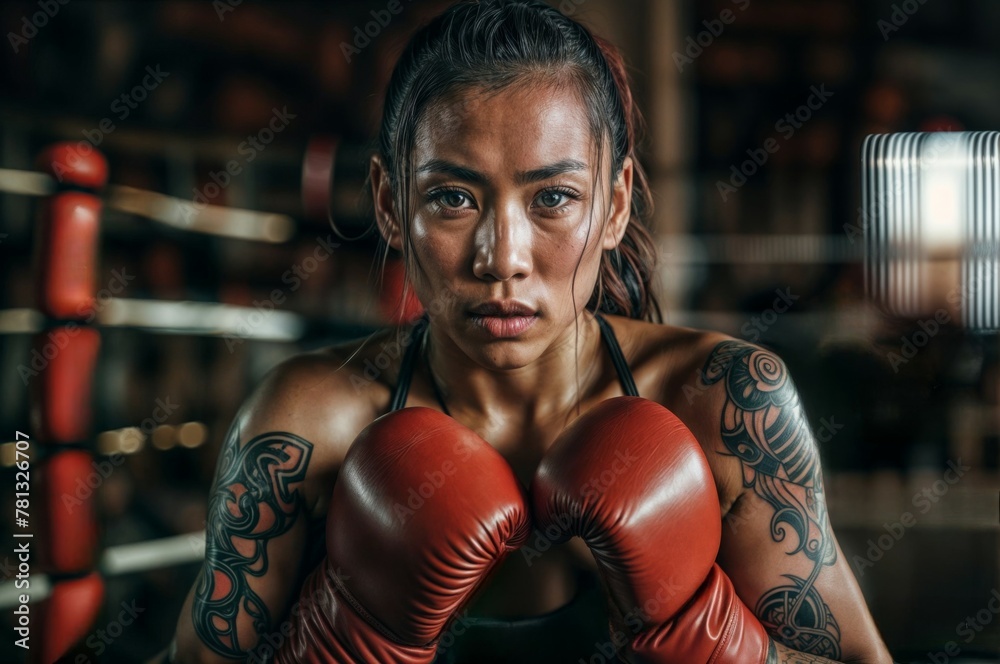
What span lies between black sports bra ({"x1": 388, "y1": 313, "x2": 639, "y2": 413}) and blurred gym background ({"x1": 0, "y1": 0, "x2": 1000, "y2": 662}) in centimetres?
105

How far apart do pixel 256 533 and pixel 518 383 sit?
471 mm

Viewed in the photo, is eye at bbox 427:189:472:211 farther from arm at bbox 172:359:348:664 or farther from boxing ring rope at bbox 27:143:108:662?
boxing ring rope at bbox 27:143:108:662

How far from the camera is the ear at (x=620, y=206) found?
4.26 ft

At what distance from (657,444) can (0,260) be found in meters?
2.39

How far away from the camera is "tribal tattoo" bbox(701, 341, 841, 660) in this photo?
1.12 m

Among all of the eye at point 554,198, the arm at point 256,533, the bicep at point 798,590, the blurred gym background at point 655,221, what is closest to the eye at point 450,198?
the eye at point 554,198

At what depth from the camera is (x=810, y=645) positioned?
112cm

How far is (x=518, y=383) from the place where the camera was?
1.35 m

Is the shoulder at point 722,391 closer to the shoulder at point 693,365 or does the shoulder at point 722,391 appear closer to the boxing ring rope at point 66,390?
the shoulder at point 693,365

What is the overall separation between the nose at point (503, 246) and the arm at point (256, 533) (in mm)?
376

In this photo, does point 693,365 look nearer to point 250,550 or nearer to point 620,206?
point 620,206

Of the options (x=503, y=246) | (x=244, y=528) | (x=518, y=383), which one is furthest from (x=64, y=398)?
(x=503, y=246)

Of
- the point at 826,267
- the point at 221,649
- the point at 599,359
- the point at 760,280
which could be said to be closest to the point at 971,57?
the point at 826,267

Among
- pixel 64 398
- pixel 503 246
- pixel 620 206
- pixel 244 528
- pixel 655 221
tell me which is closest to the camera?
pixel 503 246
